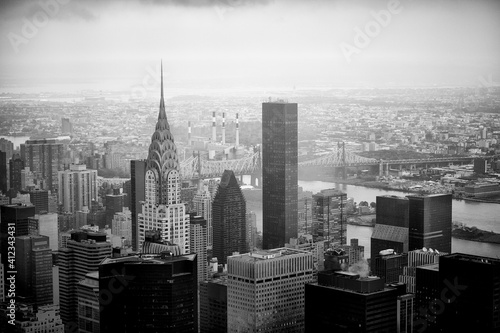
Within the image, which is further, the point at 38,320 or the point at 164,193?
the point at 164,193

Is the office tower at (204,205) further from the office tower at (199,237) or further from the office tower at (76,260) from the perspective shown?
the office tower at (76,260)

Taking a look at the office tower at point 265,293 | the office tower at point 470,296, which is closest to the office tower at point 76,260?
the office tower at point 265,293

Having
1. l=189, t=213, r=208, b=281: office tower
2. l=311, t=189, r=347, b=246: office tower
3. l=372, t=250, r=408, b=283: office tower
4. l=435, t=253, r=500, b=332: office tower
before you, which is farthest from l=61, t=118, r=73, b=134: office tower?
l=435, t=253, r=500, b=332: office tower

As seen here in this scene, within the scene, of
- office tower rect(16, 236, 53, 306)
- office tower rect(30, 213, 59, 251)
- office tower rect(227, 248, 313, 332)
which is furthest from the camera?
office tower rect(30, 213, 59, 251)

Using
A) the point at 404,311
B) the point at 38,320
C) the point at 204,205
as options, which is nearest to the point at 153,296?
the point at 38,320

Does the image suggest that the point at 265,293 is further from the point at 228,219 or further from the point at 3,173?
the point at 3,173

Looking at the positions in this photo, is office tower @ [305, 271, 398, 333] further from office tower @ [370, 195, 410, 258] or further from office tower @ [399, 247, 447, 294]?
office tower @ [370, 195, 410, 258]

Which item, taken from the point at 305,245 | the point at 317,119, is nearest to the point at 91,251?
the point at 305,245
